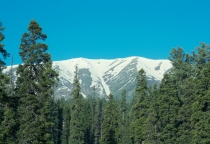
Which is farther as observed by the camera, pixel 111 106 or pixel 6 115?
pixel 111 106

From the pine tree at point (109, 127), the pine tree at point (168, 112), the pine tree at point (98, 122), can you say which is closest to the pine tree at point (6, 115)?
the pine tree at point (168, 112)

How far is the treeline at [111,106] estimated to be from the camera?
2962 centimetres

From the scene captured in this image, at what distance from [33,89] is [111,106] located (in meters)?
47.3

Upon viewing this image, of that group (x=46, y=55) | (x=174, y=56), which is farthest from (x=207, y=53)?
(x=46, y=55)

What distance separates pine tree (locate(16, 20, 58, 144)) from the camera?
96.5 feet

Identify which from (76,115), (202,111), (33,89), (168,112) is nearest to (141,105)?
(168,112)

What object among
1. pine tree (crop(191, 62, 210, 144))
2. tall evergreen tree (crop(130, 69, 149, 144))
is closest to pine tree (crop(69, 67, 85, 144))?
tall evergreen tree (crop(130, 69, 149, 144))

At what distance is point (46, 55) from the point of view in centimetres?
3092

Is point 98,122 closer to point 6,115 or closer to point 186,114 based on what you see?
point 186,114

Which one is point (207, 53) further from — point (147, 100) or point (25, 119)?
point (25, 119)

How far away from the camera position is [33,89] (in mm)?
30250

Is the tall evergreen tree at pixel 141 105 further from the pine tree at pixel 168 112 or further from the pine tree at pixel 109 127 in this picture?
the pine tree at pixel 109 127

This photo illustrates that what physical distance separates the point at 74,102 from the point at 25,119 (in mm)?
43736

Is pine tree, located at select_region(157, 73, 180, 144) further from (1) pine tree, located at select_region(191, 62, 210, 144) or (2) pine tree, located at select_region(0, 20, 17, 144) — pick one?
(2) pine tree, located at select_region(0, 20, 17, 144)
